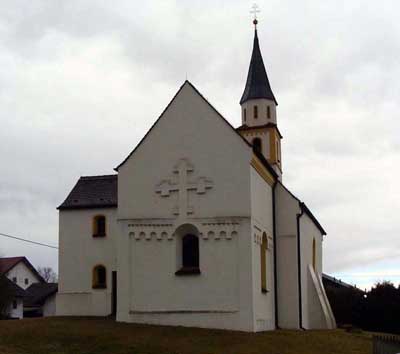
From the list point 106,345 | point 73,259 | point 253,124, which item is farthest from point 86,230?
point 106,345

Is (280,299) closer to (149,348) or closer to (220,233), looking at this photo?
(220,233)

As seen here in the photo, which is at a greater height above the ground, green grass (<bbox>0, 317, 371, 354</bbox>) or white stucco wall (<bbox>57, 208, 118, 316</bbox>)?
white stucco wall (<bbox>57, 208, 118, 316</bbox>)

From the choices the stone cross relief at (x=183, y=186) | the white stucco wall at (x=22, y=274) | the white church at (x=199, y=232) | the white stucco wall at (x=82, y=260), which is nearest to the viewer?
the white church at (x=199, y=232)

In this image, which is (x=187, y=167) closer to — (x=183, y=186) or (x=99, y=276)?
(x=183, y=186)

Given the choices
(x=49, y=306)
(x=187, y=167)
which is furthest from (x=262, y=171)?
(x=49, y=306)

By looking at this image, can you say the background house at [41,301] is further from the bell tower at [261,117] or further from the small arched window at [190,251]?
the small arched window at [190,251]

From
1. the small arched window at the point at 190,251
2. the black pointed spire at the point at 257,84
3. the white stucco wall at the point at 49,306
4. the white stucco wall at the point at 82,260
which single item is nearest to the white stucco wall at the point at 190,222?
the small arched window at the point at 190,251

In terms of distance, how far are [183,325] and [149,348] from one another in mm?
4798

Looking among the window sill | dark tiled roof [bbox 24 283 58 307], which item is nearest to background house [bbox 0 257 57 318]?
dark tiled roof [bbox 24 283 58 307]

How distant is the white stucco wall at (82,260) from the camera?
40188mm

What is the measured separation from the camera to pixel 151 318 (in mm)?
30094

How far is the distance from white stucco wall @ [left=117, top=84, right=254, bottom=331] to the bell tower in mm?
13908

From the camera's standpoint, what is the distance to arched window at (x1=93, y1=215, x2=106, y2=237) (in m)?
41.3

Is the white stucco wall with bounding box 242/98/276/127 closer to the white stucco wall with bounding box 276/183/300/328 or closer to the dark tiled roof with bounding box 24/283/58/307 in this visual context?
the white stucco wall with bounding box 276/183/300/328
